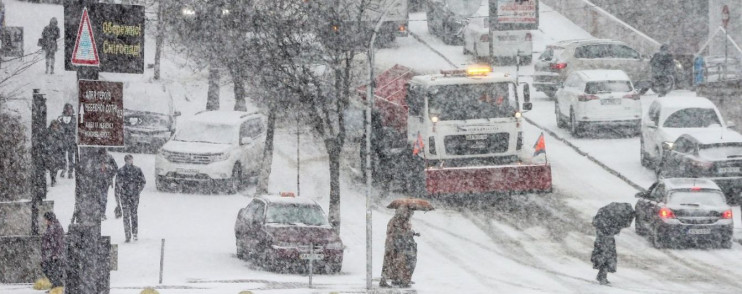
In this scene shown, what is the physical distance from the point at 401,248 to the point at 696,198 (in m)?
7.64

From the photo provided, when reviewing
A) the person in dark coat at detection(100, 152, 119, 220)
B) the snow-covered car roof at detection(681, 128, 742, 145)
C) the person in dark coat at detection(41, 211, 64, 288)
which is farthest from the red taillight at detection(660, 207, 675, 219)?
the person in dark coat at detection(41, 211, 64, 288)

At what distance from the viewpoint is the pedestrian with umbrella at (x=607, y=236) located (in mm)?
21656

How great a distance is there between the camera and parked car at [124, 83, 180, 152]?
33094 mm

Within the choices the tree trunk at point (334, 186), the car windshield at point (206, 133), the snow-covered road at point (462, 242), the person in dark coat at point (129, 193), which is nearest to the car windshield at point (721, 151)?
the snow-covered road at point (462, 242)

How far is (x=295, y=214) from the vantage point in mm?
23859

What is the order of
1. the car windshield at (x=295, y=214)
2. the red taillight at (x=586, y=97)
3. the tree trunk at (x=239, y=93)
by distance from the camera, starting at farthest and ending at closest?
the red taillight at (x=586, y=97) < the tree trunk at (x=239, y=93) < the car windshield at (x=295, y=214)

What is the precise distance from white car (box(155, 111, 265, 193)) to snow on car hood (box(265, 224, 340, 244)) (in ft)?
20.3

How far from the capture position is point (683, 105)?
103 ft

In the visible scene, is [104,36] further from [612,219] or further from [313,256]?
[612,219]

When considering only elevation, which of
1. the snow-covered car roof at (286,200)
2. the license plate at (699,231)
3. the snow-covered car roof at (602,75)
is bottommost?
the license plate at (699,231)

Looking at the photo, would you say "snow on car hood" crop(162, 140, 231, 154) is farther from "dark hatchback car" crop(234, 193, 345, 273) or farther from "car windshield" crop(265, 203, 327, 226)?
"car windshield" crop(265, 203, 327, 226)

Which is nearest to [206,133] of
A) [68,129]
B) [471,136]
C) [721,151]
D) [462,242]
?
[68,129]

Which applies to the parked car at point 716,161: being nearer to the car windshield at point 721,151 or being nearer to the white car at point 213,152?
the car windshield at point 721,151

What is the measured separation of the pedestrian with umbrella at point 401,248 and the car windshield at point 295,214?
3.33 metres
